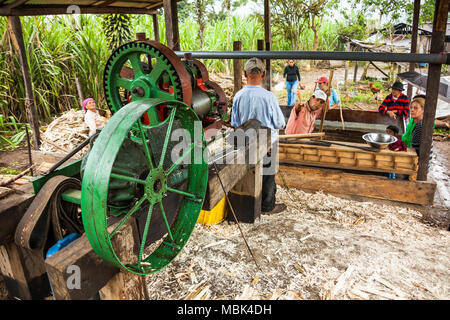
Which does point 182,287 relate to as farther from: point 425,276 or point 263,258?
point 425,276

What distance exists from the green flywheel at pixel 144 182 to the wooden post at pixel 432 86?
11.5 feet

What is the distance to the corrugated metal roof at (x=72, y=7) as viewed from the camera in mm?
4551

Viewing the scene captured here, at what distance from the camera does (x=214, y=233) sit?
3.54 metres

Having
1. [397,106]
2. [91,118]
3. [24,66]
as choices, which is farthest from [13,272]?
[397,106]

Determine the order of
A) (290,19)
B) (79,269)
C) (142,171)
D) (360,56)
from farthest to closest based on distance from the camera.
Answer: (290,19) → (360,56) → (142,171) → (79,269)

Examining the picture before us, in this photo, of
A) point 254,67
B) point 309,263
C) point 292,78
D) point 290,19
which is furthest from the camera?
point 290,19

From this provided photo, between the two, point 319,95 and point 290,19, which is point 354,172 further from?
point 290,19

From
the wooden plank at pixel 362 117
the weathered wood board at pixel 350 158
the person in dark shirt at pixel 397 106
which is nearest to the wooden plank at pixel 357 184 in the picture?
the weathered wood board at pixel 350 158

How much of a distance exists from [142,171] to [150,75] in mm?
949

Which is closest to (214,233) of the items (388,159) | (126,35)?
(388,159)

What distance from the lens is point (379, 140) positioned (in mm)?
4953

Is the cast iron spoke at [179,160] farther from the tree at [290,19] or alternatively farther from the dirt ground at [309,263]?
the tree at [290,19]

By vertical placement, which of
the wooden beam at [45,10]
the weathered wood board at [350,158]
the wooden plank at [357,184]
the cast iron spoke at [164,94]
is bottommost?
the wooden plank at [357,184]

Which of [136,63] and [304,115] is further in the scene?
[304,115]
